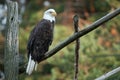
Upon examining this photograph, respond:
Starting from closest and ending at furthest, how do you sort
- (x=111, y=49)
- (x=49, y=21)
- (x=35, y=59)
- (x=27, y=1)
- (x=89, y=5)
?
(x=35, y=59)
(x=49, y=21)
(x=111, y=49)
(x=89, y=5)
(x=27, y=1)

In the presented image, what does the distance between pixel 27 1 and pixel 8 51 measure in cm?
1033

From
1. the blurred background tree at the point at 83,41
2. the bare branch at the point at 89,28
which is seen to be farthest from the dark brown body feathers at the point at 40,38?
the blurred background tree at the point at 83,41

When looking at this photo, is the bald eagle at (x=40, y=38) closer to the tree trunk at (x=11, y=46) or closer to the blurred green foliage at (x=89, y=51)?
the tree trunk at (x=11, y=46)

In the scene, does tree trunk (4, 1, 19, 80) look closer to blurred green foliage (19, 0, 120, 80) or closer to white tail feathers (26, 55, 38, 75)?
white tail feathers (26, 55, 38, 75)

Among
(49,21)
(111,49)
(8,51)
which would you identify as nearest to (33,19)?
(111,49)

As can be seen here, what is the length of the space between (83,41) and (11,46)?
626 cm

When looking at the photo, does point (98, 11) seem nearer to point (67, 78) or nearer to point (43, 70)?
point (43, 70)

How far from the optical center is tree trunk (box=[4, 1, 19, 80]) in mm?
3383

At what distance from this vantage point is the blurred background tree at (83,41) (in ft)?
30.8

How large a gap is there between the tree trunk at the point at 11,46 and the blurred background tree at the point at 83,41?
462 cm

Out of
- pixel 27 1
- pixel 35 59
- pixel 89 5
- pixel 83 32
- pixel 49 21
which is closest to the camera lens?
pixel 83 32

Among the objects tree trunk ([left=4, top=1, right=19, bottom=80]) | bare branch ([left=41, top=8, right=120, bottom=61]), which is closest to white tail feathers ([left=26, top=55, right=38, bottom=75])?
tree trunk ([left=4, top=1, right=19, bottom=80])

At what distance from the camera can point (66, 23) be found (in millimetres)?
10875

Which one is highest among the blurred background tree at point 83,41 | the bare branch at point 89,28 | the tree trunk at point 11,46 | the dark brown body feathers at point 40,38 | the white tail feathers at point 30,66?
the bare branch at point 89,28
